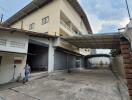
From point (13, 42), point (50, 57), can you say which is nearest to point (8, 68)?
point (13, 42)

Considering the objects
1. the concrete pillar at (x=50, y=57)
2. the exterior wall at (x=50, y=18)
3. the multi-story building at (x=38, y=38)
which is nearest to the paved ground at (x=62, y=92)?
the multi-story building at (x=38, y=38)

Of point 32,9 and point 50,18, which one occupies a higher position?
point 32,9

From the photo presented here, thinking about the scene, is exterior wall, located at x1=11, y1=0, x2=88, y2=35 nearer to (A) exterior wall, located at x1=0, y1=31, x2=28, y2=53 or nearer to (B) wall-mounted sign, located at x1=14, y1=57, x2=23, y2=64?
(A) exterior wall, located at x1=0, y1=31, x2=28, y2=53

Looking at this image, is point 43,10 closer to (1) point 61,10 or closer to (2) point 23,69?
(1) point 61,10

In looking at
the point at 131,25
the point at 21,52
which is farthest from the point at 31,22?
the point at 131,25

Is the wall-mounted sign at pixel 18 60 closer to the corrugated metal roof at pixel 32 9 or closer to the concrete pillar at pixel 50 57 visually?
the concrete pillar at pixel 50 57

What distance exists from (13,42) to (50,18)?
8675 millimetres

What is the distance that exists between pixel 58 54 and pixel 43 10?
299 inches

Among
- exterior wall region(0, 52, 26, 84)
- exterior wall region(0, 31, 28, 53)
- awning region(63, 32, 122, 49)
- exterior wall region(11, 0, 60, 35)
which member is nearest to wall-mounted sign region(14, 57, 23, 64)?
exterior wall region(0, 52, 26, 84)

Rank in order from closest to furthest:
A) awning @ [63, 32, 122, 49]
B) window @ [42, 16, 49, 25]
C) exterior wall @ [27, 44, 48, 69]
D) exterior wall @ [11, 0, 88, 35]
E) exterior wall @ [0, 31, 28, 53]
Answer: exterior wall @ [0, 31, 28, 53], awning @ [63, 32, 122, 49], exterior wall @ [27, 44, 48, 69], exterior wall @ [11, 0, 88, 35], window @ [42, 16, 49, 25]

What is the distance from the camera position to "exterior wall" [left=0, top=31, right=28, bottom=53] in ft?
27.9

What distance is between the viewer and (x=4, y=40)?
338 inches

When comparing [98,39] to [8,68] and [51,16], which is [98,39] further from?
[8,68]

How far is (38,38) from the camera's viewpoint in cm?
1222
